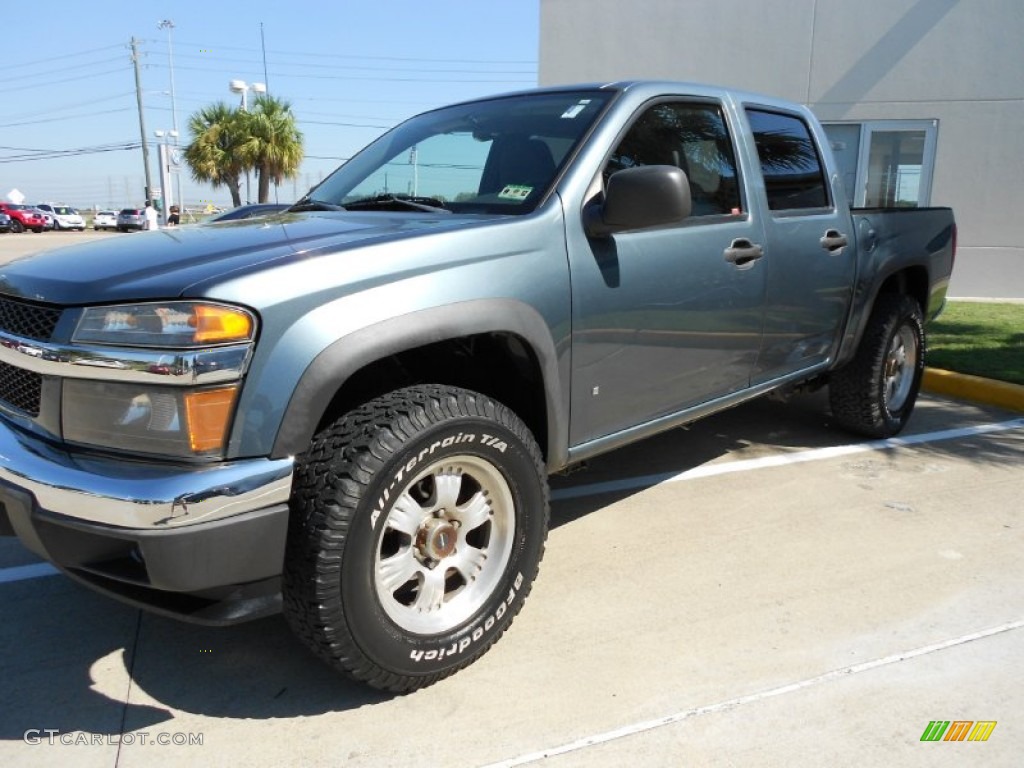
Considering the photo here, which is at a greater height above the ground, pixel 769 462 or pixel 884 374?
pixel 884 374

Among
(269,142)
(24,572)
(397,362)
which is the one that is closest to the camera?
(397,362)

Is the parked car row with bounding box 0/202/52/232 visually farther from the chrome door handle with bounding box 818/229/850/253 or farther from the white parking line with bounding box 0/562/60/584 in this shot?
the chrome door handle with bounding box 818/229/850/253

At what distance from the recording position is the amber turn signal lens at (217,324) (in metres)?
2.08

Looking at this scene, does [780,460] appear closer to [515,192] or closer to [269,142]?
[515,192]

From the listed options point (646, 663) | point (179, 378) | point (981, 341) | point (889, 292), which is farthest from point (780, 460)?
point (981, 341)

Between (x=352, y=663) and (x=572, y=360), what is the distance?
122 cm

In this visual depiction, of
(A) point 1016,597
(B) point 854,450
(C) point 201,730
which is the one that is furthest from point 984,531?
(C) point 201,730

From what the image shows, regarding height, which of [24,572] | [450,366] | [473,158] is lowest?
[24,572]

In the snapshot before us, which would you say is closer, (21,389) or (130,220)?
(21,389)

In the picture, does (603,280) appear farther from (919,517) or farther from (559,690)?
(919,517)

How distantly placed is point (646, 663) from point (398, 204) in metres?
1.92

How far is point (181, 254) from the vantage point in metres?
2.43

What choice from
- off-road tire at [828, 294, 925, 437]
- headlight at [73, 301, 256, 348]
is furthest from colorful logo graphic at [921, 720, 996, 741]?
off-road tire at [828, 294, 925, 437]

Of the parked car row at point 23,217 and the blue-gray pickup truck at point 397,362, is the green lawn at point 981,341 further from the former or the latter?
the parked car row at point 23,217
